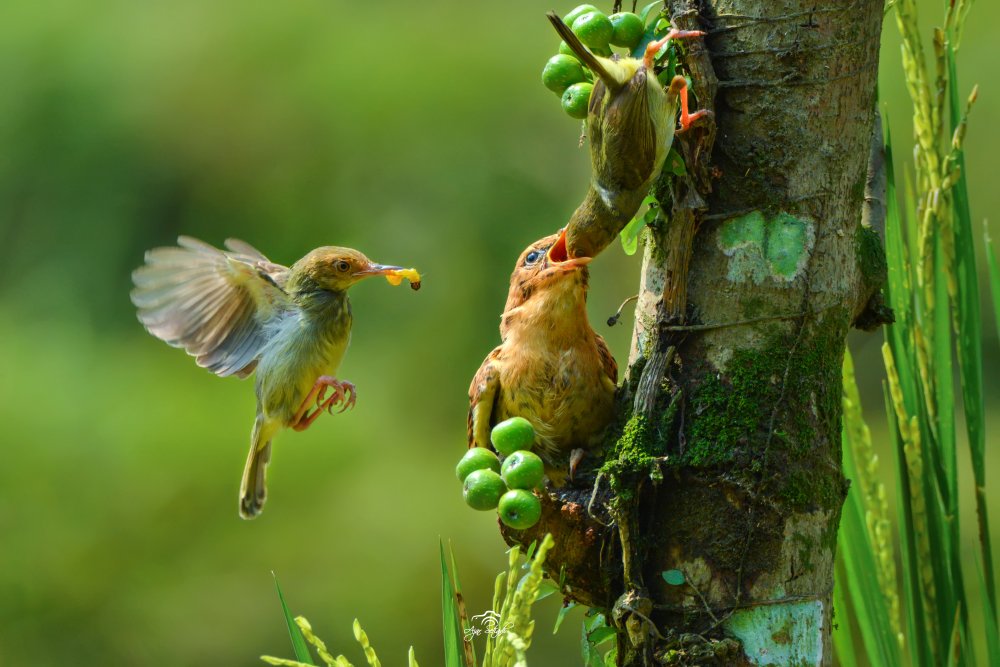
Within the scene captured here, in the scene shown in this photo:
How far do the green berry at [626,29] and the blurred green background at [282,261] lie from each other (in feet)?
11.3

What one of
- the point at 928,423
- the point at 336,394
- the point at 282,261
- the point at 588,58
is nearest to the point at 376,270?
the point at 336,394

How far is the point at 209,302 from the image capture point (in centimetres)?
325

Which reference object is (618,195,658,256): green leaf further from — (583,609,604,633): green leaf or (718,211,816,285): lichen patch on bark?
(583,609,604,633): green leaf

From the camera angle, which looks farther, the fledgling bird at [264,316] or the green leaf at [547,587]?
the fledgling bird at [264,316]

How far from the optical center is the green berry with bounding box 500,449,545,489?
2199mm

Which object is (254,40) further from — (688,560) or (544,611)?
Answer: (688,560)

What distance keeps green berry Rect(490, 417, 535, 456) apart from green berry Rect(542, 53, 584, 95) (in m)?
0.73

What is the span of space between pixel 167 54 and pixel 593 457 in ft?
17.5

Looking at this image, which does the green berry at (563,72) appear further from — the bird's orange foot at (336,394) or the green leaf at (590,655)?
the green leaf at (590,655)

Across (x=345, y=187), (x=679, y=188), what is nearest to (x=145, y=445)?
(x=345, y=187)

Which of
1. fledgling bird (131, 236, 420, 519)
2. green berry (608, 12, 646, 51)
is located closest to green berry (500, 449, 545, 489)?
green berry (608, 12, 646, 51)

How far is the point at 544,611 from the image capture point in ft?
19.0

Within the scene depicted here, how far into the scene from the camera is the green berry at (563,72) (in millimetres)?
2453

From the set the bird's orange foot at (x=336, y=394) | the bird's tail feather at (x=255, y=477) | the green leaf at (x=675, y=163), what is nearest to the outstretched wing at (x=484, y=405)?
the bird's orange foot at (x=336, y=394)
